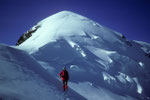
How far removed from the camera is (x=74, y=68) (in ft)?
44.7

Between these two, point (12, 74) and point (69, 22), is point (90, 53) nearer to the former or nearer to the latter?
point (69, 22)

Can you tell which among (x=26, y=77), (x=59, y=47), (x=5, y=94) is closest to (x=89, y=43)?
(x=59, y=47)

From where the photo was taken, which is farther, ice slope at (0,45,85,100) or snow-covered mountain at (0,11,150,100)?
snow-covered mountain at (0,11,150,100)

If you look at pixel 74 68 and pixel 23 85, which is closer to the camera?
pixel 23 85

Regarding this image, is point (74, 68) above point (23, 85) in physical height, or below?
above

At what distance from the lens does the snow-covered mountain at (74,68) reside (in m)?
7.85

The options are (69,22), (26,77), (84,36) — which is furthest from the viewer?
(69,22)

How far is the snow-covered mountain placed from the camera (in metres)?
7.85

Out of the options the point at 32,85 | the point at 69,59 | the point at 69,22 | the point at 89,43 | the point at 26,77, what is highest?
the point at 69,22

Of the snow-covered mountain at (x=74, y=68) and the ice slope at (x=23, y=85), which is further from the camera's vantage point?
the snow-covered mountain at (x=74, y=68)

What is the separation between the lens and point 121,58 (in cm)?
1814

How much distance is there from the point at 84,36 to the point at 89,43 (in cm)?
175

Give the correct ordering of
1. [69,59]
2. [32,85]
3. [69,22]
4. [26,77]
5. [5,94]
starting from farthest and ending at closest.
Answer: [69,22]
[69,59]
[26,77]
[32,85]
[5,94]

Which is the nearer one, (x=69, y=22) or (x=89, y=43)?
(x=89, y=43)
